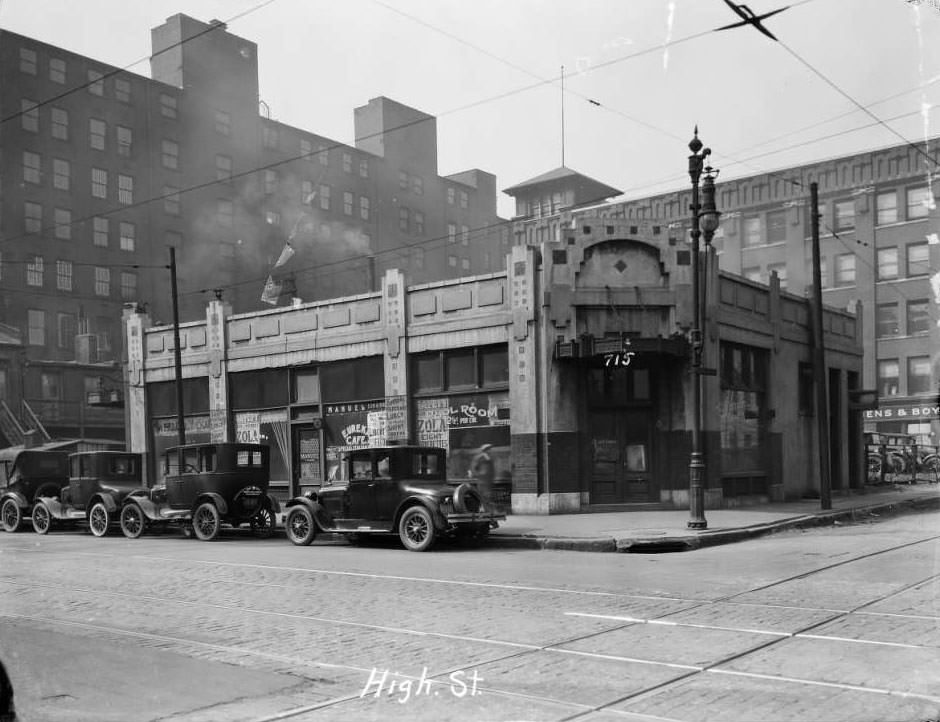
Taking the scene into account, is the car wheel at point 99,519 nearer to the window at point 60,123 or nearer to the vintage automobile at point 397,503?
the vintage automobile at point 397,503

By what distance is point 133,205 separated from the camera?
52.8 m

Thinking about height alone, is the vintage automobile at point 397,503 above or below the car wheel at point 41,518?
above

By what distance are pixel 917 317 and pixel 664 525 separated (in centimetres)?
4084

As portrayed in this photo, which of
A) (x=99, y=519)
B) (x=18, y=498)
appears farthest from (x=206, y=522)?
(x=18, y=498)

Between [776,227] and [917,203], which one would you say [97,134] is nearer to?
[776,227]

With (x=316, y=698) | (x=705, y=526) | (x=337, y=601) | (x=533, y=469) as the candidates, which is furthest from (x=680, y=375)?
(x=316, y=698)

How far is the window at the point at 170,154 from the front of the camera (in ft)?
178

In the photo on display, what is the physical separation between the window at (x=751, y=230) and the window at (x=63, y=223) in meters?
40.9

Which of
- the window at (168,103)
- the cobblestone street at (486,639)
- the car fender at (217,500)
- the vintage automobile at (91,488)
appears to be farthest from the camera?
the window at (168,103)

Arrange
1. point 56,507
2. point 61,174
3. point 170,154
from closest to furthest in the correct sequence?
1. point 56,507
2. point 61,174
3. point 170,154

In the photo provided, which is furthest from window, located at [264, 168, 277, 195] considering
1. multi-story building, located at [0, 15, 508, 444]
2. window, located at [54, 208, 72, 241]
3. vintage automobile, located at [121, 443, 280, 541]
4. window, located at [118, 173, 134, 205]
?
vintage automobile, located at [121, 443, 280, 541]

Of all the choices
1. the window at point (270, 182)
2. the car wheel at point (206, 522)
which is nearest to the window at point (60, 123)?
the window at point (270, 182)

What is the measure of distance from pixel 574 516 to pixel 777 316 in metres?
10.1

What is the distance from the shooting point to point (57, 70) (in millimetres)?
42031
